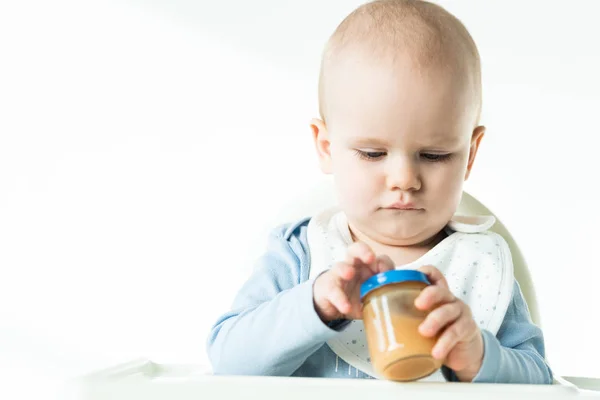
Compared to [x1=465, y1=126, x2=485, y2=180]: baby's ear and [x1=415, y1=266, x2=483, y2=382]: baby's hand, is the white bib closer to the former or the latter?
[x1=465, y1=126, x2=485, y2=180]: baby's ear

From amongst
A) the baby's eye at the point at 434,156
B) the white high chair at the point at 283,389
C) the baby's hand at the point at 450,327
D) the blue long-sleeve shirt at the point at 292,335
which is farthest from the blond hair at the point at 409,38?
the white high chair at the point at 283,389

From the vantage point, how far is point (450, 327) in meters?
0.89

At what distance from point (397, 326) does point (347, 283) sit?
0.39 feet

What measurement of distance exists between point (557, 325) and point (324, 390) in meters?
1.81

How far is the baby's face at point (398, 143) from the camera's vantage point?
1113mm

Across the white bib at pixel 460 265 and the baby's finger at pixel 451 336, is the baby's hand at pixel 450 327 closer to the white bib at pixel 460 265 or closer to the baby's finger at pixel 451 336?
the baby's finger at pixel 451 336

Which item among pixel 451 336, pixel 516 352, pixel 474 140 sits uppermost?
pixel 474 140

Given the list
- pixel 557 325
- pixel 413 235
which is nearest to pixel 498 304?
pixel 413 235

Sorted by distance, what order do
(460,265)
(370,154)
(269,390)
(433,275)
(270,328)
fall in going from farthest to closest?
(460,265) < (370,154) < (270,328) < (433,275) < (269,390)

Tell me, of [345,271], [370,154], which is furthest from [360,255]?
[370,154]

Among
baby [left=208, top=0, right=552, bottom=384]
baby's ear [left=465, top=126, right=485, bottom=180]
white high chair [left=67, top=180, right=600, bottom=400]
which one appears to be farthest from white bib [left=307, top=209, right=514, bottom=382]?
white high chair [left=67, top=180, right=600, bottom=400]

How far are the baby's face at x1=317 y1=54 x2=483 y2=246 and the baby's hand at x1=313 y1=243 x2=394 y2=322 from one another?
195mm

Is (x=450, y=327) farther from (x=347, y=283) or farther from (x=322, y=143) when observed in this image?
(x=322, y=143)

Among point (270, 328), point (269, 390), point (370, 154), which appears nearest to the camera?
point (269, 390)
